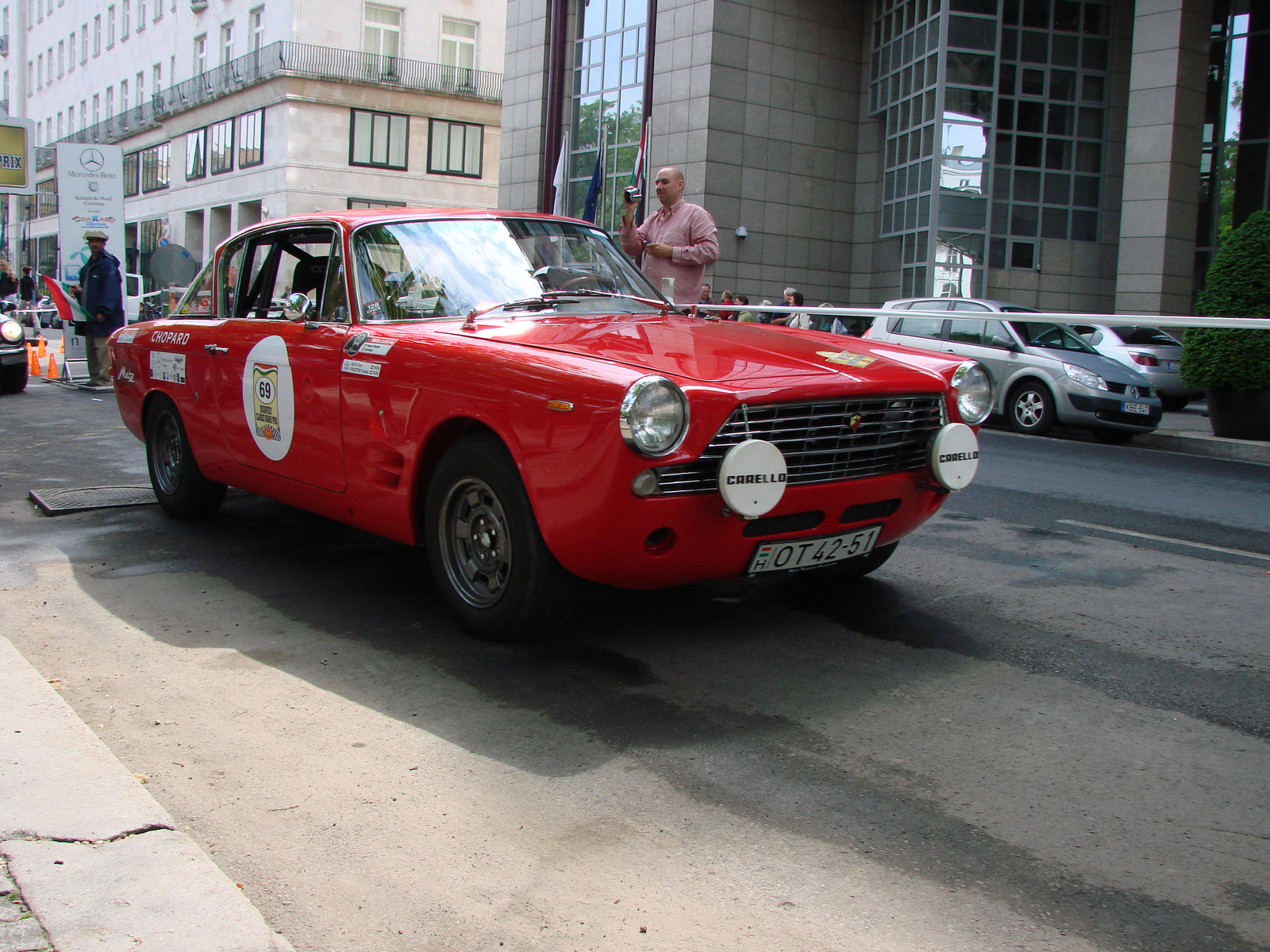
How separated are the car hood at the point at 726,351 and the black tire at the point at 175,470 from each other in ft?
8.66

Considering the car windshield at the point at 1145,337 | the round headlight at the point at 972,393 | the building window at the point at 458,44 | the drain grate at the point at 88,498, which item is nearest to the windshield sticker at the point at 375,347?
the round headlight at the point at 972,393

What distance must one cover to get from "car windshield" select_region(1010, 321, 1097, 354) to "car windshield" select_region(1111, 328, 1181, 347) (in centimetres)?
441

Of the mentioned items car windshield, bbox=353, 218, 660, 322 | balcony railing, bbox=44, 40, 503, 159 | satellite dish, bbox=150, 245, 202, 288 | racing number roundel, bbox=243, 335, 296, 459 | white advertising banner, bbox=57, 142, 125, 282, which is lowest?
racing number roundel, bbox=243, 335, 296, 459

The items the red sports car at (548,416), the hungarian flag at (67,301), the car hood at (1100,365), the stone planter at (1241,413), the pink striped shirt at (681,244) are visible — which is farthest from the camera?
the hungarian flag at (67,301)

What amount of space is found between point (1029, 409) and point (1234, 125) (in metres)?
13.5

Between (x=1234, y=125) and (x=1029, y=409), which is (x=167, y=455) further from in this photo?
(x=1234, y=125)

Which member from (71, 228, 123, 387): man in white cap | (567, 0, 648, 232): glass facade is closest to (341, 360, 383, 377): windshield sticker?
(71, 228, 123, 387): man in white cap

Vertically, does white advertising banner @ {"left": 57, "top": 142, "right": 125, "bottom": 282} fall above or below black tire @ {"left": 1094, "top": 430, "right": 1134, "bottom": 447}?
above

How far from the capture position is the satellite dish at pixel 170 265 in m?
17.6

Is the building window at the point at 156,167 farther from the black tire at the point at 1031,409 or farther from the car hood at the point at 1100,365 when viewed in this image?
the car hood at the point at 1100,365

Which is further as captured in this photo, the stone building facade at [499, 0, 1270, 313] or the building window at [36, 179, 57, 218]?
the building window at [36, 179, 57, 218]

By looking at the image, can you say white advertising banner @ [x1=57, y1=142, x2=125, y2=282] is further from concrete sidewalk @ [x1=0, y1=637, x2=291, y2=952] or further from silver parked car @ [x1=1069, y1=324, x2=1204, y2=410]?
concrete sidewalk @ [x1=0, y1=637, x2=291, y2=952]

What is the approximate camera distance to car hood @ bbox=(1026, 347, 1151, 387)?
13422mm

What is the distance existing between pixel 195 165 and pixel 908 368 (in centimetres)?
5382
